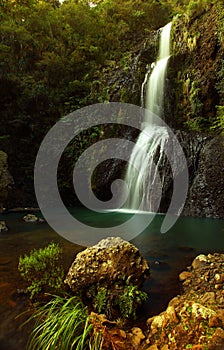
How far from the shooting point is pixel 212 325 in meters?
2.33

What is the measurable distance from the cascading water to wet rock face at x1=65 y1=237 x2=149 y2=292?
7497mm

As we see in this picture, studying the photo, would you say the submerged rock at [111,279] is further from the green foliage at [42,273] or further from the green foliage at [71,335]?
the green foliage at [71,335]

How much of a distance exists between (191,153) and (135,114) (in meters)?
4.68

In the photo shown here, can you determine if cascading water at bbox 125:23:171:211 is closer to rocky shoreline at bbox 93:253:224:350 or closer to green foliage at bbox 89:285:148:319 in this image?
green foliage at bbox 89:285:148:319

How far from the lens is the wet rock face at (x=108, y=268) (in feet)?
11.7

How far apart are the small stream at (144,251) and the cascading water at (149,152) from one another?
134cm

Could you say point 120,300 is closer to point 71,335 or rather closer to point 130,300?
point 130,300

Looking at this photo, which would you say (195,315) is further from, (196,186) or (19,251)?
(196,186)

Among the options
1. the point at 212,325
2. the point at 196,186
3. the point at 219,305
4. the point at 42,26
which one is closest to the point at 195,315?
the point at 212,325

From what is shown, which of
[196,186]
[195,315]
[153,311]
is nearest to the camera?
[195,315]

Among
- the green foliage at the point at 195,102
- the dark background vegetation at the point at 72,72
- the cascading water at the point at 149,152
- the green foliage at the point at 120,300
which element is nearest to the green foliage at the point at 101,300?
the green foliage at the point at 120,300

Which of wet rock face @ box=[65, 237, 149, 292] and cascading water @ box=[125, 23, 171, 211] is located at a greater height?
cascading water @ box=[125, 23, 171, 211]

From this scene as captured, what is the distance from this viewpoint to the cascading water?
1137cm

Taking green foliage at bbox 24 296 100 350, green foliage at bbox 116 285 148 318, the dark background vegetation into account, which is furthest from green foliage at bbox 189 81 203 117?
green foliage at bbox 24 296 100 350
